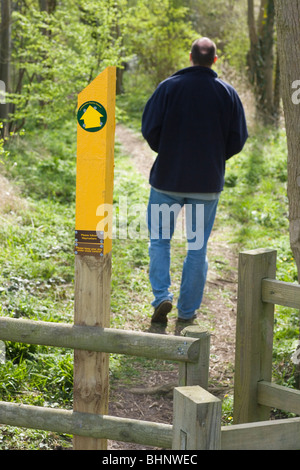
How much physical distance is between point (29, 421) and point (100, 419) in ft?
1.14

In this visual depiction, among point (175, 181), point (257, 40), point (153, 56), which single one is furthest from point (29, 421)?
point (153, 56)

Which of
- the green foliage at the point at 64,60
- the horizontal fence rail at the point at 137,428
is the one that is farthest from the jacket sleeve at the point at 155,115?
the green foliage at the point at 64,60

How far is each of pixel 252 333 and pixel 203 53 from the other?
8.92 feet

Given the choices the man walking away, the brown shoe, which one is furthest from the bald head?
the brown shoe

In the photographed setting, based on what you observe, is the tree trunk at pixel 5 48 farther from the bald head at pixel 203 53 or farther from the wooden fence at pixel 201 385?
the wooden fence at pixel 201 385

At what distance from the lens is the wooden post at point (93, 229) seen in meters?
2.77

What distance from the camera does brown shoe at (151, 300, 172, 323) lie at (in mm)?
5266

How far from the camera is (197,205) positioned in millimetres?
5141

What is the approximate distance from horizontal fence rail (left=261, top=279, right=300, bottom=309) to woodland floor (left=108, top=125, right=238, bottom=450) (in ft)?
4.08

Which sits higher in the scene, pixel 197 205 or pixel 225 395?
pixel 197 205

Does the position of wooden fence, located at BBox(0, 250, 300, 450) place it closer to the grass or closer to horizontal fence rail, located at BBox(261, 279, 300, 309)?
horizontal fence rail, located at BBox(261, 279, 300, 309)

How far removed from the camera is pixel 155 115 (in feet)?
16.7
